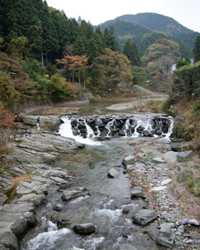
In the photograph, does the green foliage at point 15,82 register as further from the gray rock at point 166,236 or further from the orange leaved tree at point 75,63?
the gray rock at point 166,236

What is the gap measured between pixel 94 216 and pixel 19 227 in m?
2.23

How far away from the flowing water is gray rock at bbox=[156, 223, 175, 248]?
19 centimetres

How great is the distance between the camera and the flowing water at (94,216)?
5039 millimetres

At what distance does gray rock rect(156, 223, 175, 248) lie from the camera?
15.4 feet

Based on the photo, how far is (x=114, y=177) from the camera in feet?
28.9

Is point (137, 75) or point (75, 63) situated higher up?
point (75, 63)

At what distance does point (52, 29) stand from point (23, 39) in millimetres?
8798

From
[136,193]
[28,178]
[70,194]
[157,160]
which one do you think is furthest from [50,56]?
[136,193]

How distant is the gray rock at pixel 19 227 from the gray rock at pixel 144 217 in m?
3.20

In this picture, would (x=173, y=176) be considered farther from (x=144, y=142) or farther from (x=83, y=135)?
(x=83, y=135)

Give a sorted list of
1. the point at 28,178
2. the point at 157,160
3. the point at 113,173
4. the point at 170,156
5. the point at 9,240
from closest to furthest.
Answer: the point at 9,240 < the point at 28,178 < the point at 113,173 < the point at 157,160 < the point at 170,156

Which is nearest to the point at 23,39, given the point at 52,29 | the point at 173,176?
the point at 52,29

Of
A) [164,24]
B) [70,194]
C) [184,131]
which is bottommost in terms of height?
[70,194]

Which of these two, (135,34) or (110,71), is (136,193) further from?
(135,34)
